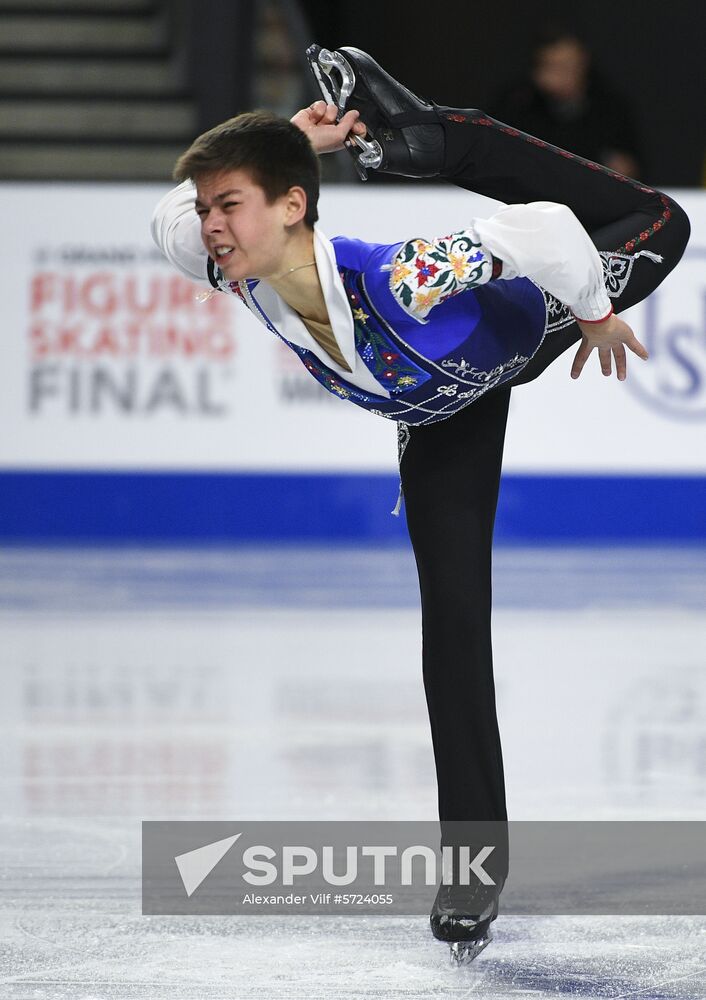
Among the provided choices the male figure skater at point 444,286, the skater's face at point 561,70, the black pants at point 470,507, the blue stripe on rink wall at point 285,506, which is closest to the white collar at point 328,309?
the male figure skater at point 444,286

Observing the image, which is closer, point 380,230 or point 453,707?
point 453,707

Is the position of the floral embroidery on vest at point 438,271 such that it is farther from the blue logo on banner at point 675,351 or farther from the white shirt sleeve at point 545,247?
the blue logo on banner at point 675,351

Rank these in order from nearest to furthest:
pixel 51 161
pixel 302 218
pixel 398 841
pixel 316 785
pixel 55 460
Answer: pixel 302 218, pixel 398 841, pixel 316 785, pixel 55 460, pixel 51 161

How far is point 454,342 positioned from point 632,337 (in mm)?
282

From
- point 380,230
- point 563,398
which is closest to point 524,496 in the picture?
point 563,398

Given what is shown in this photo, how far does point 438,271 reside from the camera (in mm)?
2211

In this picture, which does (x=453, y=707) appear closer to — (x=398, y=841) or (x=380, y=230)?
(x=398, y=841)

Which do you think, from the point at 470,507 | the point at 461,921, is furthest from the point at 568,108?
the point at 461,921

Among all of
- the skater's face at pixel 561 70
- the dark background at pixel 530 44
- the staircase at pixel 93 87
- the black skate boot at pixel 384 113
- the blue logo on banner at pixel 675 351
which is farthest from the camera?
the dark background at pixel 530 44

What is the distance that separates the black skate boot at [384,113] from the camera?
7.81 ft

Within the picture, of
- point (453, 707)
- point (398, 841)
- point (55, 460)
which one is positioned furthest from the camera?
Answer: point (55, 460)

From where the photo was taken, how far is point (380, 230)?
704 cm

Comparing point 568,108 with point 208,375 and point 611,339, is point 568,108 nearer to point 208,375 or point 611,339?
point 208,375

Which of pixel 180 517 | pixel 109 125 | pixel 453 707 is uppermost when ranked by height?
pixel 109 125
